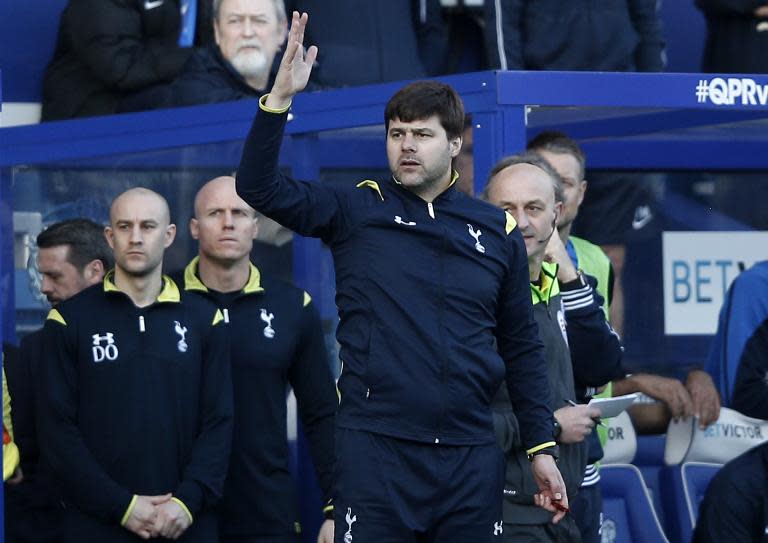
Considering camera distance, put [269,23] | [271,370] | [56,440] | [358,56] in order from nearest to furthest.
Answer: [56,440] → [271,370] → [269,23] → [358,56]

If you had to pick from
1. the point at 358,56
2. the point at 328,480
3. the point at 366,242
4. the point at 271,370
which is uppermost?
the point at 358,56

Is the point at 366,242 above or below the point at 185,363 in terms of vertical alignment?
above

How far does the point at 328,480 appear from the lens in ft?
19.2

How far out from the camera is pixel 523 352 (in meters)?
4.55

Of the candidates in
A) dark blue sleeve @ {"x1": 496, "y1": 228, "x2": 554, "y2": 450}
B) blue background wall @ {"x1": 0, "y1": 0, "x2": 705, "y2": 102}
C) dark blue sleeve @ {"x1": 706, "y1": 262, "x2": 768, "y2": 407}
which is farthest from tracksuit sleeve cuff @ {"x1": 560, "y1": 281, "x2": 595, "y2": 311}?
blue background wall @ {"x1": 0, "y1": 0, "x2": 705, "y2": 102}

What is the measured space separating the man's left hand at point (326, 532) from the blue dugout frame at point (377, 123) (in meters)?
0.56

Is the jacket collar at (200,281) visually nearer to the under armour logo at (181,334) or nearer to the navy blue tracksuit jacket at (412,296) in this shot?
the under armour logo at (181,334)

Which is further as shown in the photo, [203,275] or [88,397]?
[203,275]

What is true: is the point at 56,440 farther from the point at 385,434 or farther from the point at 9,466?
the point at 385,434

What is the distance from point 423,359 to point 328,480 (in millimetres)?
1661

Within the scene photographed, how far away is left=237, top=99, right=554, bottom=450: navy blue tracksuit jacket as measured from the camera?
14.0 ft

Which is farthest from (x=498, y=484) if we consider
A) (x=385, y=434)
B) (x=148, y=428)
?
(x=148, y=428)

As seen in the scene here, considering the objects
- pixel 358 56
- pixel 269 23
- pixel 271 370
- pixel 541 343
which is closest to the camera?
pixel 541 343

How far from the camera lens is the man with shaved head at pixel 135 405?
537 cm
